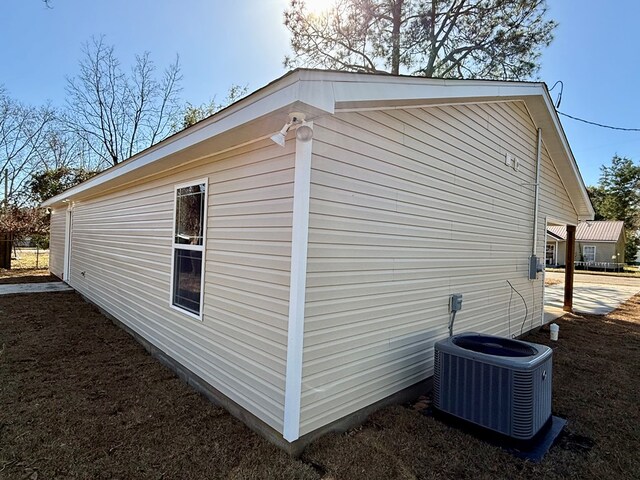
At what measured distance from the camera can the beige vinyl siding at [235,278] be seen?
107 inches

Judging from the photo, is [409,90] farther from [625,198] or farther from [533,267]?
[625,198]

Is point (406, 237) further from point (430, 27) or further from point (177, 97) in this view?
point (177, 97)

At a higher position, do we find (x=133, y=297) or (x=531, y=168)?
(x=531, y=168)

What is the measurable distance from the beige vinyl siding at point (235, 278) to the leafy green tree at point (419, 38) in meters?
8.19

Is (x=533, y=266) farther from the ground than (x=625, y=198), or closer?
closer

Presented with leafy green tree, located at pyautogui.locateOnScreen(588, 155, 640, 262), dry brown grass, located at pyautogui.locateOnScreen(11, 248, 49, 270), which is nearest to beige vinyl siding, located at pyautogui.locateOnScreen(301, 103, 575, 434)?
dry brown grass, located at pyautogui.locateOnScreen(11, 248, 49, 270)

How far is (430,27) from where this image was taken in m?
10.8

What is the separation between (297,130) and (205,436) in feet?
7.84

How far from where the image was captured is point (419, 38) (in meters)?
10.9

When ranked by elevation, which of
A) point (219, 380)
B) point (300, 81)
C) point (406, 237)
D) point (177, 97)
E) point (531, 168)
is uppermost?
point (177, 97)

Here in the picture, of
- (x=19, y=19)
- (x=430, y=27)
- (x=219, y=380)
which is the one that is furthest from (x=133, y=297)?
(x=430, y=27)

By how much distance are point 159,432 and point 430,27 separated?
474 inches

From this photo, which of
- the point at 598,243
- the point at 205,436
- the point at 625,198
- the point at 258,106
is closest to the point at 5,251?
the point at 205,436

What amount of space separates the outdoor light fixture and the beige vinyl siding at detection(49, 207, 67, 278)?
35.5 ft
